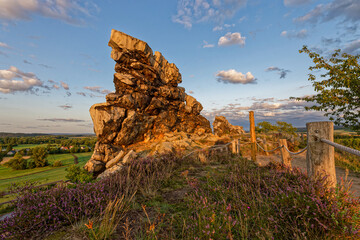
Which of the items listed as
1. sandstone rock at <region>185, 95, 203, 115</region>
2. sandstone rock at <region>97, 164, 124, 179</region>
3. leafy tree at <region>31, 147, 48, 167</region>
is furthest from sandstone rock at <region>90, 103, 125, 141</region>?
sandstone rock at <region>185, 95, 203, 115</region>

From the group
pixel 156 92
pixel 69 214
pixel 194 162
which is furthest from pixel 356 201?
pixel 156 92

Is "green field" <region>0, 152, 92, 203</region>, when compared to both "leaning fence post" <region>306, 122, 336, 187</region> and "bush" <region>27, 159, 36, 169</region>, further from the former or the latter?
"leaning fence post" <region>306, 122, 336, 187</region>

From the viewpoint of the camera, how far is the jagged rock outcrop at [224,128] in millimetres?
35562

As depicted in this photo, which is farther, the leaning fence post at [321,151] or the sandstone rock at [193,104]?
the sandstone rock at [193,104]

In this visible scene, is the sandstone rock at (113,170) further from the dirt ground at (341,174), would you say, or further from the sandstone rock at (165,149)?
the dirt ground at (341,174)

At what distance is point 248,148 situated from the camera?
17516 millimetres

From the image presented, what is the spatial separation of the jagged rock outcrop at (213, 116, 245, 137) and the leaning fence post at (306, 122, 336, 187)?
3322 cm

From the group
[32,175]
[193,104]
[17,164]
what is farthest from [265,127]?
[17,164]

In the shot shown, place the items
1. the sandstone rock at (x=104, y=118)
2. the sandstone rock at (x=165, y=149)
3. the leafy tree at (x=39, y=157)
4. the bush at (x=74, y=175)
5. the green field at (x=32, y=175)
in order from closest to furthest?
1. the bush at (x=74, y=175)
2. the sandstone rock at (x=165, y=149)
3. the green field at (x=32, y=175)
4. the sandstone rock at (x=104, y=118)
5. the leafy tree at (x=39, y=157)

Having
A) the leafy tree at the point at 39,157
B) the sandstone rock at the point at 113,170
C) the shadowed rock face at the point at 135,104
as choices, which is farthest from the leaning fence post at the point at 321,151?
the leafy tree at the point at 39,157

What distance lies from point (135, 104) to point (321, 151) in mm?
23866

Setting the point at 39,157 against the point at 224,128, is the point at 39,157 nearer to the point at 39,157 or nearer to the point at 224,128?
the point at 39,157

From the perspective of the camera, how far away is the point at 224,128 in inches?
1419

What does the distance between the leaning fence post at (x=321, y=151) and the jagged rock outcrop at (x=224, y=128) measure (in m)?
33.2
